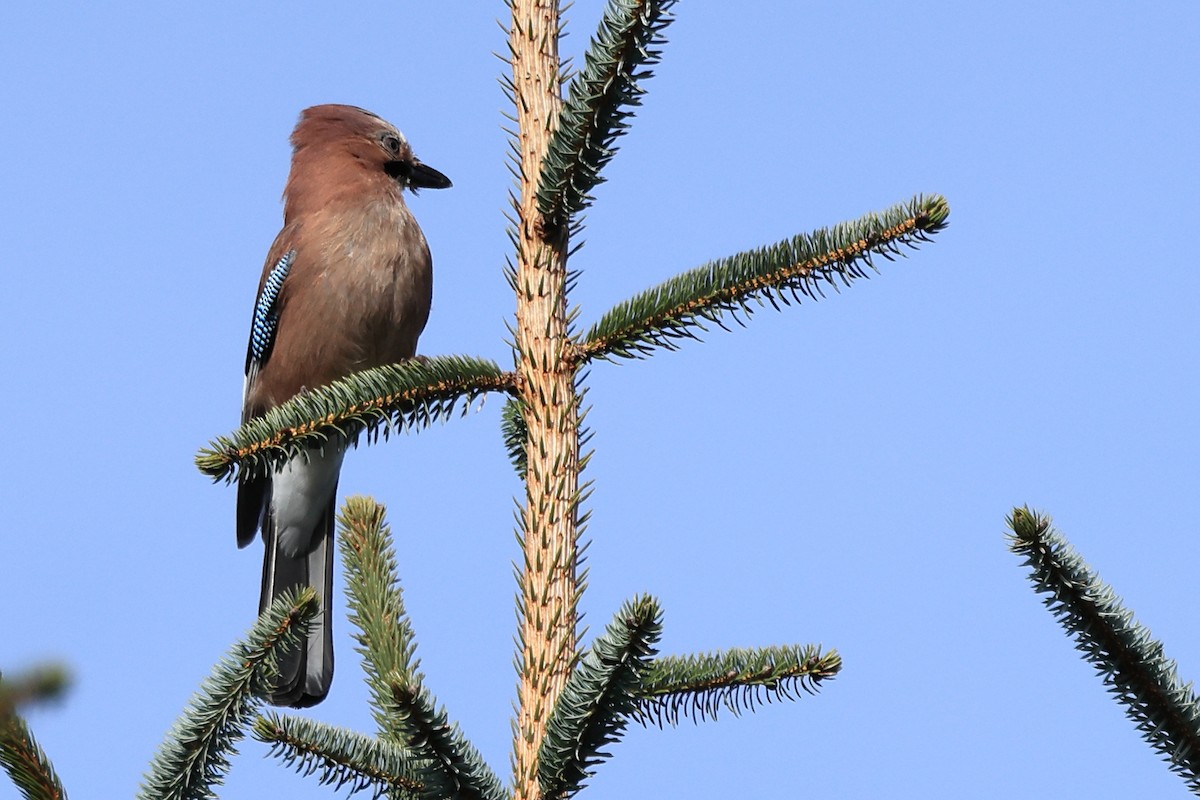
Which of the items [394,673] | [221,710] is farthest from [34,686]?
[221,710]

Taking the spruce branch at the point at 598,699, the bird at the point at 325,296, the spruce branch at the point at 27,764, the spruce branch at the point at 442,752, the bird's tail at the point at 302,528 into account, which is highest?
the bird at the point at 325,296

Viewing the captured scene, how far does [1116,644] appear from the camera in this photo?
2.20m

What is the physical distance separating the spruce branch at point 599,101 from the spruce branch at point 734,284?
0.29 m

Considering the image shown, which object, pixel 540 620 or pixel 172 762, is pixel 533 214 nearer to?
pixel 540 620

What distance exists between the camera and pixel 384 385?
3.12 metres

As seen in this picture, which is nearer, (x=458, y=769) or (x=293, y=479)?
(x=458, y=769)

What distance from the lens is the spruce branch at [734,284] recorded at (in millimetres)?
2910

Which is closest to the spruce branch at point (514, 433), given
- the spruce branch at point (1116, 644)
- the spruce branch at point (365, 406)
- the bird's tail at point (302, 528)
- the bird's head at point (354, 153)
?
the spruce branch at point (365, 406)

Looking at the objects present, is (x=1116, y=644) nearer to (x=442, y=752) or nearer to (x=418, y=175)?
(x=442, y=752)

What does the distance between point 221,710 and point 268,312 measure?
3955 mm

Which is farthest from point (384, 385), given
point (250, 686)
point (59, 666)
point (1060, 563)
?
point (59, 666)

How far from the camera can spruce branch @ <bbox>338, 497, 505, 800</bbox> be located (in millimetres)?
2129

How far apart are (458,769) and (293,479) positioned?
4.26m

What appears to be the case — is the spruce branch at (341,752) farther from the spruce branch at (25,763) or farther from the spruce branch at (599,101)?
the spruce branch at (599,101)
